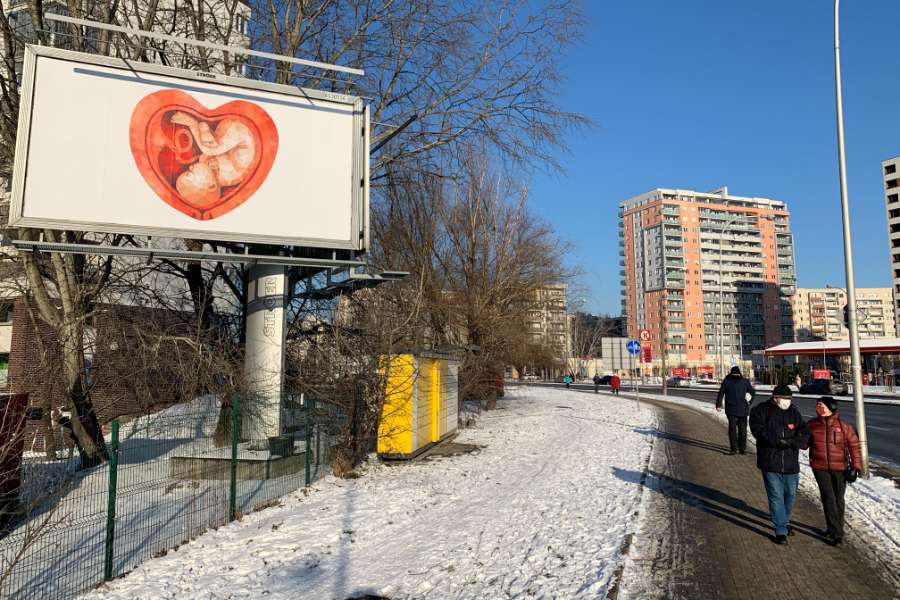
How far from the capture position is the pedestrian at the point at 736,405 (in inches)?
482

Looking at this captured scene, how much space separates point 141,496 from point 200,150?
6.36 metres

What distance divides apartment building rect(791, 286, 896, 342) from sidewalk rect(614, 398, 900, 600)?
551 feet

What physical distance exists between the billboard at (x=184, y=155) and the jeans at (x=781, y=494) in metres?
7.87

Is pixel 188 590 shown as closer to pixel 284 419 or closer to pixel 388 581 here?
pixel 388 581

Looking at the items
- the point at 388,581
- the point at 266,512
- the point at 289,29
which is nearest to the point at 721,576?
the point at 388,581

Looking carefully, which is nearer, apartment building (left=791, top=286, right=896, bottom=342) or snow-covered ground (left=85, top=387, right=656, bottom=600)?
snow-covered ground (left=85, top=387, right=656, bottom=600)

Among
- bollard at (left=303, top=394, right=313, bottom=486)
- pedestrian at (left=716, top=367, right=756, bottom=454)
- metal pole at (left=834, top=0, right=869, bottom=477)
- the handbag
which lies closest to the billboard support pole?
bollard at (left=303, top=394, right=313, bottom=486)

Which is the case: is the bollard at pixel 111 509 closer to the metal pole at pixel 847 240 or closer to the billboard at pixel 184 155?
the billboard at pixel 184 155

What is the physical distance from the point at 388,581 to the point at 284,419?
5.19m

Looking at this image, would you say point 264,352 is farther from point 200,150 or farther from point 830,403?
point 830,403

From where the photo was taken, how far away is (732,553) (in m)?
6.04

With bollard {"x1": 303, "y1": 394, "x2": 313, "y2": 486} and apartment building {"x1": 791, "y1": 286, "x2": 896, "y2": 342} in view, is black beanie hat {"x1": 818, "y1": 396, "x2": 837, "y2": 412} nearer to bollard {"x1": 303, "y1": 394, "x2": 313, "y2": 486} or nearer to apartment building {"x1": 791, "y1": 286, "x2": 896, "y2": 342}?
bollard {"x1": 303, "y1": 394, "x2": 313, "y2": 486}

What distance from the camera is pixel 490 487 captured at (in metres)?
9.57

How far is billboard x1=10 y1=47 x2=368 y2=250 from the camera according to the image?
983 cm
